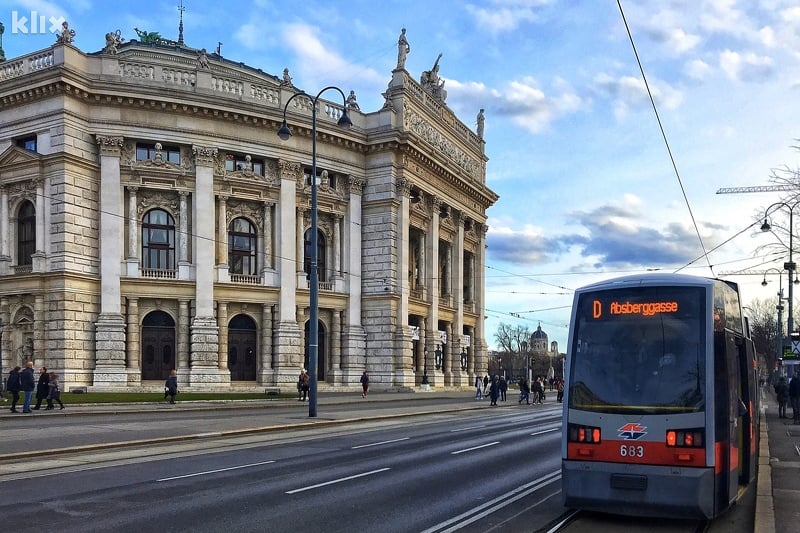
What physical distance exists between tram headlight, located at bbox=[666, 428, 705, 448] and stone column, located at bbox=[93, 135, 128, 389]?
3709 cm

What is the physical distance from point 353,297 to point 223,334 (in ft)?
31.7

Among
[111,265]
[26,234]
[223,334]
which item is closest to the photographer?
[111,265]

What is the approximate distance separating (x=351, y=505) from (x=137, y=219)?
36.6 meters

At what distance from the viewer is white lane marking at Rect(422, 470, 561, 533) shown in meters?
9.75

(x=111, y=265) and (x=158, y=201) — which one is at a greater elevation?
(x=158, y=201)

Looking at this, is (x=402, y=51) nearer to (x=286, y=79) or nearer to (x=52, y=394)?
(x=286, y=79)

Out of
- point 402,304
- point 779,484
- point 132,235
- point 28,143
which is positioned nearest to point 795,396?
point 779,484

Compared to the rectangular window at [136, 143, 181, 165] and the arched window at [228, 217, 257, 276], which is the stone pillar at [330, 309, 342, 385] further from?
the rectangular window at [136, 143, 181, 165]

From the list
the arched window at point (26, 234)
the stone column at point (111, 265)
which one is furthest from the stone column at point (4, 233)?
the stone column at point (111, 265)

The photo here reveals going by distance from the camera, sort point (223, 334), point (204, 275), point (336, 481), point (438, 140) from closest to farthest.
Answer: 1. point (336, 481)
2. point (204, 275)
3. point (223, 334)
4. point (438, 140)

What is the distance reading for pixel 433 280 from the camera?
58438 mm

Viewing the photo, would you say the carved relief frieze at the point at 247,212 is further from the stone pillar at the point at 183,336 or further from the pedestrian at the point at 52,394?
the pedestrian at the point at 52,394

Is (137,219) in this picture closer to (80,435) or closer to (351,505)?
(80,435)

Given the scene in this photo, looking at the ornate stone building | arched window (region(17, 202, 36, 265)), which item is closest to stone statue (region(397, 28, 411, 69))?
the ornate stone building
